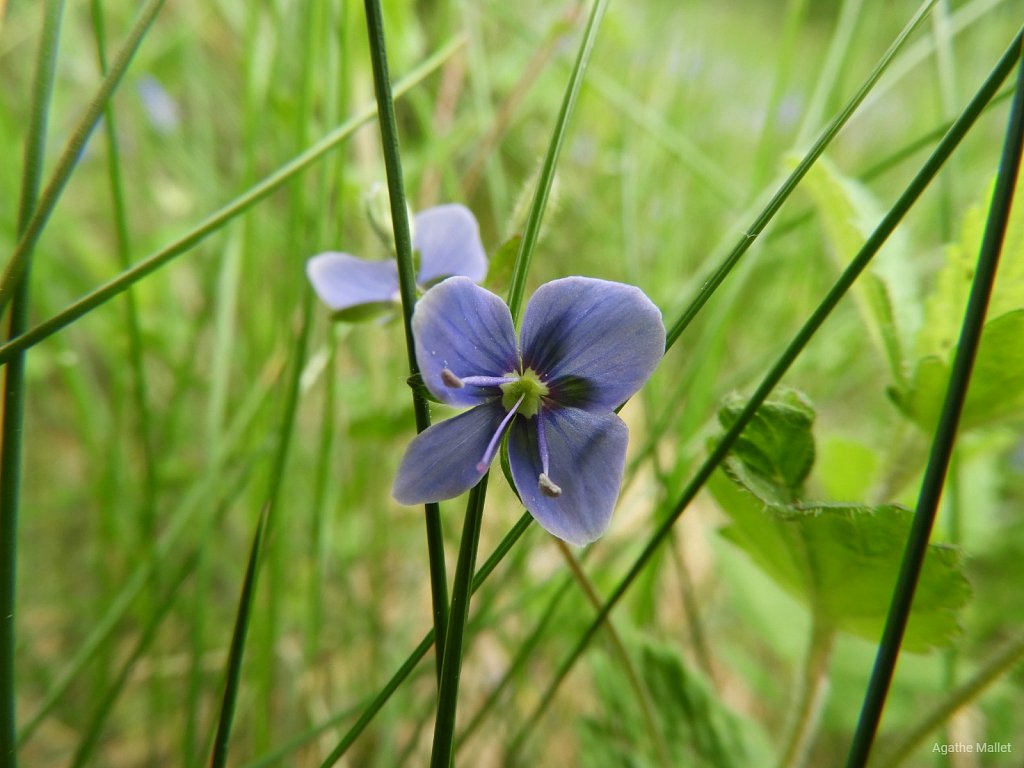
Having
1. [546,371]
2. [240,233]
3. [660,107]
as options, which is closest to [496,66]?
[660,107]

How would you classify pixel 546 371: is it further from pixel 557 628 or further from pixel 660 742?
pixel 557 628

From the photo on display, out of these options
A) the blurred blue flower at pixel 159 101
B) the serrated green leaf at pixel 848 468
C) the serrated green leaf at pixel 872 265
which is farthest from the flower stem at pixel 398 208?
the blurred blue flower at pixel 159 101

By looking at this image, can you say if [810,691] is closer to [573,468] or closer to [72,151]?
[573,468]

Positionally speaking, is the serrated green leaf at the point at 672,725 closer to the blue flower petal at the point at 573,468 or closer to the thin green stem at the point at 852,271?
the thin green stem at the point at 852,271

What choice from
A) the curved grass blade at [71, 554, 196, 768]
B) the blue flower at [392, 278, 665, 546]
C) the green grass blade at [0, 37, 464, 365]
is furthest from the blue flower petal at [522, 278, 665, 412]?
the curved grass blade at [71, 554, 196, 768]

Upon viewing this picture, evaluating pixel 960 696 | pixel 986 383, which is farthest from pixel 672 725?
pixel 986 383

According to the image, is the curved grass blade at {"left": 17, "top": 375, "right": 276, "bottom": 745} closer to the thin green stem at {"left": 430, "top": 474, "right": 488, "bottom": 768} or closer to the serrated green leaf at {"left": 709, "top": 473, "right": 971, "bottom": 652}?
the thin green stem at {"left": 430, "top": 474, "right": 488, "bottom": 768}
